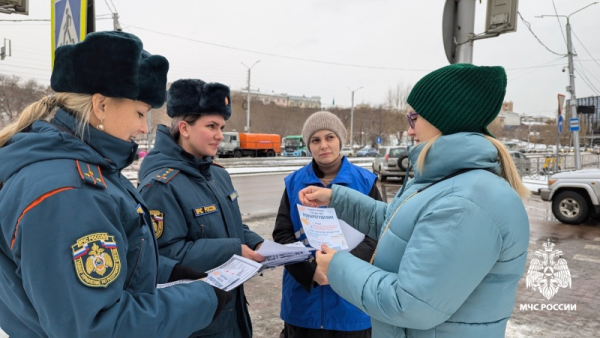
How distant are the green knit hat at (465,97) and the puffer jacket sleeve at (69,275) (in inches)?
50.6

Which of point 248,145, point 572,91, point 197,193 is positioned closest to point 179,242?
point 197,193

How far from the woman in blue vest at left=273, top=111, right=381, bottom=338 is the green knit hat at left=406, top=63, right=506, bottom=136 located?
3.66ft

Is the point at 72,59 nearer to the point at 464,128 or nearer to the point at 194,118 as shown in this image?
the point at 194,118

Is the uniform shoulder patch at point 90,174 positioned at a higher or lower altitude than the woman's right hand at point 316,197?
higher

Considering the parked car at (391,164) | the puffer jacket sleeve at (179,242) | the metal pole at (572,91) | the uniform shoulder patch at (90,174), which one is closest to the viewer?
the uniform shoulder patch at (90,174)

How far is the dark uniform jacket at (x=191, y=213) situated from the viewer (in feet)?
6.70

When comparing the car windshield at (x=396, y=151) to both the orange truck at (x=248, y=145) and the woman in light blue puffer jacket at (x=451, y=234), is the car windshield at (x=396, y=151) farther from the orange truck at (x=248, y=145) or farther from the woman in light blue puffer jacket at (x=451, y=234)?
the orange truck at (x=248, y=145)

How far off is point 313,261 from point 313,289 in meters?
0.30

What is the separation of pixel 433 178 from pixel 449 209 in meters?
0.26

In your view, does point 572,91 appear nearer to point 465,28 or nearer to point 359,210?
point 465,28

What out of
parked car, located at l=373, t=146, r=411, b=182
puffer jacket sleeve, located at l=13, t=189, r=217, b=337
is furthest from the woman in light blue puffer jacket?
parked car, located at l=373, t=146, r=411, b=182

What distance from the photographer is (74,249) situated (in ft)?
3.59

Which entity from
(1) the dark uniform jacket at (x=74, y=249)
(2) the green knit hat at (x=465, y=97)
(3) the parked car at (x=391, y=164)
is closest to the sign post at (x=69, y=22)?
(1) the dark uniform jacket at (x=74, y=249)

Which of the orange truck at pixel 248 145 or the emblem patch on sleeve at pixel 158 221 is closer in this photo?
the emblem patch on sleeve at pixel 158 221
